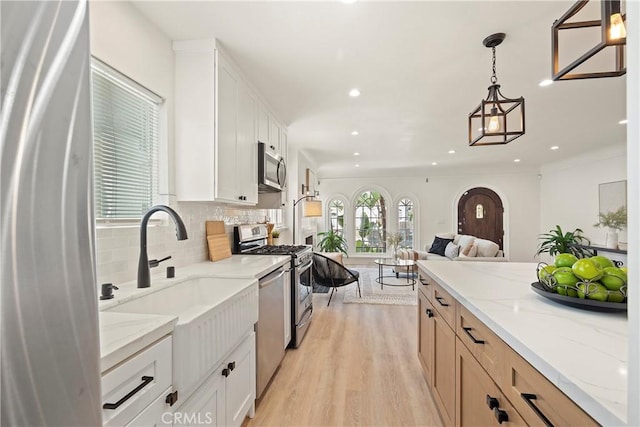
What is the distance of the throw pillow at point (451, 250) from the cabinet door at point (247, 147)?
4473 millimetres

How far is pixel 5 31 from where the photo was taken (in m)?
0.30

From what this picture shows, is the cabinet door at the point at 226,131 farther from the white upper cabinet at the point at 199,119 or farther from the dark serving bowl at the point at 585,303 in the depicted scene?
the dark serving bowl at the point at 585,303

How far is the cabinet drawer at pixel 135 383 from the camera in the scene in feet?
2.48

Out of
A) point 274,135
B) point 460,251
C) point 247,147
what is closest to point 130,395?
point 247,147

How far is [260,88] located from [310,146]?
2.24 meters

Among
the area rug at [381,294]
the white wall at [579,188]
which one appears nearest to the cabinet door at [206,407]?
the area rug at [381,294]

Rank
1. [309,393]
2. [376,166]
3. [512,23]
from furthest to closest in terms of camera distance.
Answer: [376,166], [309,393], [512,23]

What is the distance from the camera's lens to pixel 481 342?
114 centimetres

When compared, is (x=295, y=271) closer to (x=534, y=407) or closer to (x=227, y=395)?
(x=227, y=395)

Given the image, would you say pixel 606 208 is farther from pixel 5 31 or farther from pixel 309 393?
pixel 5 31

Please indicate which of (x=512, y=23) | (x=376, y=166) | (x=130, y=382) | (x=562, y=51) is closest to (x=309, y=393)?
(x=130, y=382)

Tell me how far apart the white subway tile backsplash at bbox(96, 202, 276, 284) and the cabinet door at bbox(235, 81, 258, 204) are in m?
0.32

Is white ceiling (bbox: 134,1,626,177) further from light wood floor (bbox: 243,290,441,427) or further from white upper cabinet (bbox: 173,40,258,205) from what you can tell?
light wood floor (bbox: 243,290,441,427)

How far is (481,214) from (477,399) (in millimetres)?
7245
